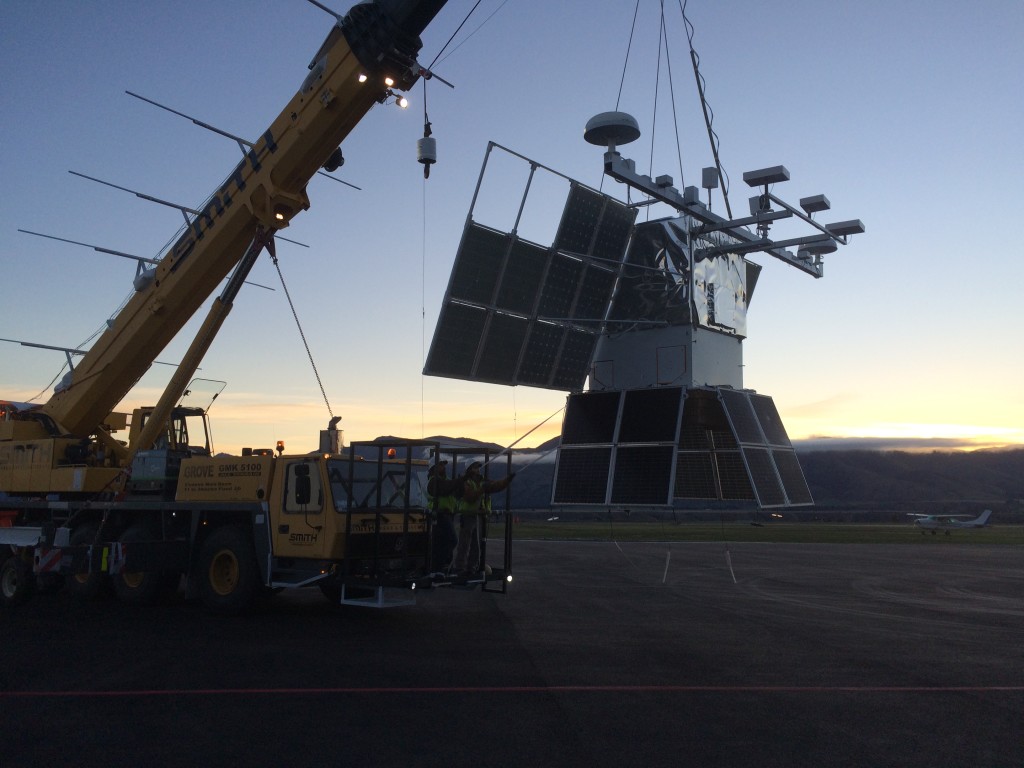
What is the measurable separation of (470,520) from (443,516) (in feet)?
1.49

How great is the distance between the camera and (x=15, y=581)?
14.7 m

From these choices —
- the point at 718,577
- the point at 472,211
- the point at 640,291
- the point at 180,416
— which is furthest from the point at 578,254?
the point at 180,416

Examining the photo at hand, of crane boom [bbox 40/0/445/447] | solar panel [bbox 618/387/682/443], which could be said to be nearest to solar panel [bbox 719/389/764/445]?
solar panel [bbox 618/387/682/443]

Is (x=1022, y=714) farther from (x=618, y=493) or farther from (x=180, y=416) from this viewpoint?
(x=180, y=416)

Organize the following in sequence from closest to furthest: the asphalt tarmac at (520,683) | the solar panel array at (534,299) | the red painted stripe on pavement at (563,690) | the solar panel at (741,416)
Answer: the asphalt tarmac at (520,683), the red painted stripe on pavement at (563,690), the solar panel array at (534,299), the solar panel at (741,416)

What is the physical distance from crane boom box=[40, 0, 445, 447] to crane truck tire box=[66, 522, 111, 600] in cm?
200

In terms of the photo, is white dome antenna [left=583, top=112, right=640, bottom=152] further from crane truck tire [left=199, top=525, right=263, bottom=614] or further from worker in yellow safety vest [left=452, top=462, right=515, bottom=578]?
crane truck tire [left=199, top=525, right=263, bottom=614]

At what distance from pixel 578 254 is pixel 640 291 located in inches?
88.6

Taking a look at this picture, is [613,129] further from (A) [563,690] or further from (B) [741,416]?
(A) [563,690]

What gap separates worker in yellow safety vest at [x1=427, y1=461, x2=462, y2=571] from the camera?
12.0 meters

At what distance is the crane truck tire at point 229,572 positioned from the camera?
1237 centimetres

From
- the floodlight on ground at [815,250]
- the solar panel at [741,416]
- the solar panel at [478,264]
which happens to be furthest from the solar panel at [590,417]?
the floodlight on ground at [815,250]

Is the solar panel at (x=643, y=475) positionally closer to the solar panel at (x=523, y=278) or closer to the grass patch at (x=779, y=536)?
the solar panel at (x=523, y=278)

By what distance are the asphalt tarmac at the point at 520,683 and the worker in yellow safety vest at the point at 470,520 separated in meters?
0.95
